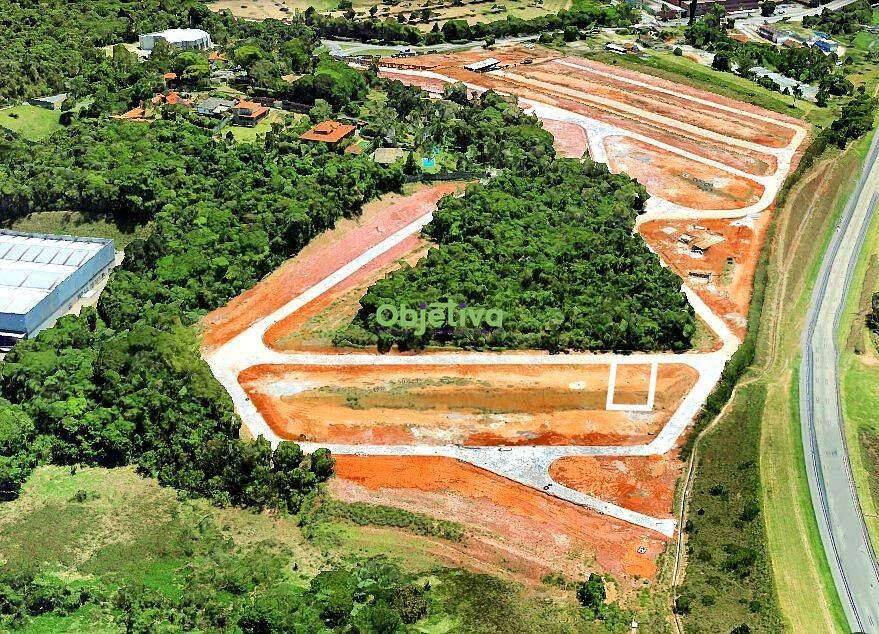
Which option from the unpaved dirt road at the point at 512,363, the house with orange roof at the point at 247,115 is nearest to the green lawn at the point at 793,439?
the unpaved dirt road at the point at 512,363

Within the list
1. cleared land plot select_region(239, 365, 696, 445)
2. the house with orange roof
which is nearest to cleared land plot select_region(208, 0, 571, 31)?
the house with orange roof

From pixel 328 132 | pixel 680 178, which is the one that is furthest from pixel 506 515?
pixel 680 178

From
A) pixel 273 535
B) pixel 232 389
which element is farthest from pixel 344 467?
pixel 232 389

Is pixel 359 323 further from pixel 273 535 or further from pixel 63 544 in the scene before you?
pixel 63 544

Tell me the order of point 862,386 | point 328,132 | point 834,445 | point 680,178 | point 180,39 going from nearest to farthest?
point 834,445
point 862,386
point 328,132
point 680,178
point 180,39

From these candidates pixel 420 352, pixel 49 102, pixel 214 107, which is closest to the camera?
pixel 420 352

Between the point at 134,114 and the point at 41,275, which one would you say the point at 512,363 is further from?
the point at 134,114
